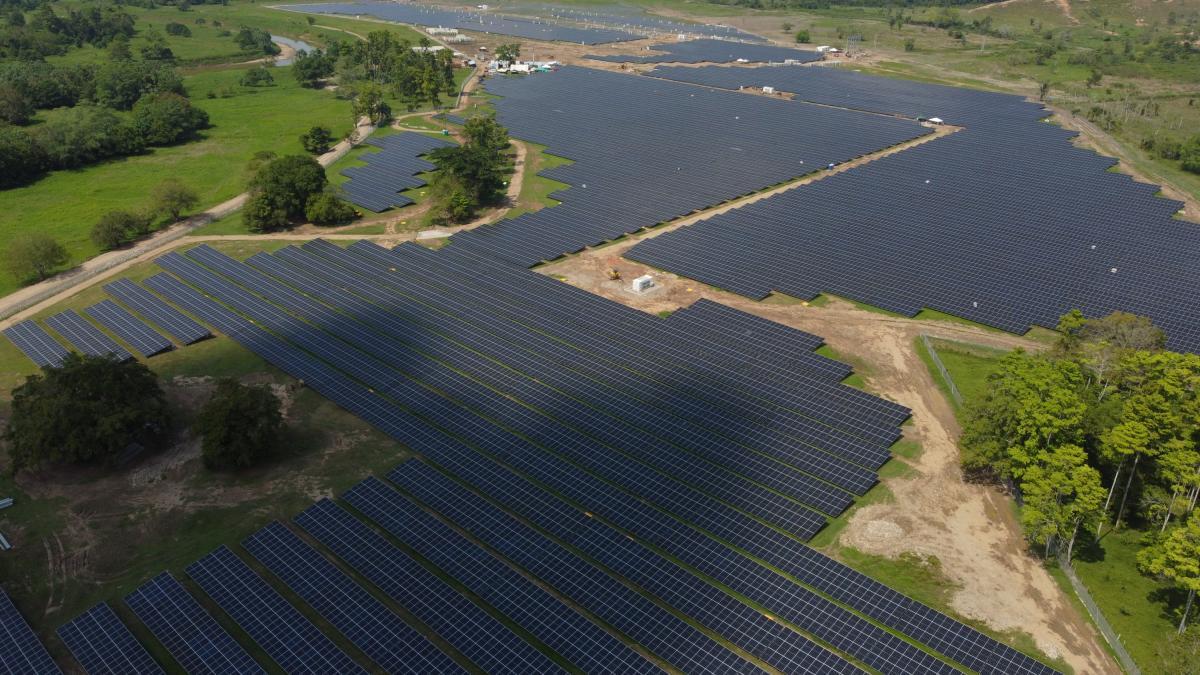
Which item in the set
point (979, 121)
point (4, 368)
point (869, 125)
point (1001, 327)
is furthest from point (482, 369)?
point (979, 121)

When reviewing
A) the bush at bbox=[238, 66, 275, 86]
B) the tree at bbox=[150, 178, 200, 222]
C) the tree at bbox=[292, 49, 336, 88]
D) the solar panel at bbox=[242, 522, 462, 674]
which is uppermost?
the tree at bbox=[292, 49, 336, 88]

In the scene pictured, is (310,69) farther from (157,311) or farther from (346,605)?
(346,605)

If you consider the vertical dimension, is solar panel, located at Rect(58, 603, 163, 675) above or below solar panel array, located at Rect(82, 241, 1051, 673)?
below

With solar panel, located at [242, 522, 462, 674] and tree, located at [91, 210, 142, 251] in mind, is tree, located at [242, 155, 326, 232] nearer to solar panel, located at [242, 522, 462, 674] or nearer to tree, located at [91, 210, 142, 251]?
tree, located at [91, 210, 142, 251]

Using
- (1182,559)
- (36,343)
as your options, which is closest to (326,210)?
(36,343)

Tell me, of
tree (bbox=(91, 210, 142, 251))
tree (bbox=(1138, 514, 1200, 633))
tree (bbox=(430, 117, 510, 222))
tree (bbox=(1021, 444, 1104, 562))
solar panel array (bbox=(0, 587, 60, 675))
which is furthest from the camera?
tree (bbox=(430, 117, 510, 222))

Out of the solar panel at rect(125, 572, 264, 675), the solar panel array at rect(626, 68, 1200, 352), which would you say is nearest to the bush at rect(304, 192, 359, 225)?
the solar panel array at rect(626, 68, 1200, 352)
